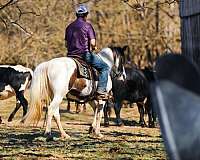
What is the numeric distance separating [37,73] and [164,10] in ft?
80.1

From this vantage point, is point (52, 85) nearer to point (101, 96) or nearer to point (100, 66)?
point (100, 66)

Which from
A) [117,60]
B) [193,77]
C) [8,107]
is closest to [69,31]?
[117,60]

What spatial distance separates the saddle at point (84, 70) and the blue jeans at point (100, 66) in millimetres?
76

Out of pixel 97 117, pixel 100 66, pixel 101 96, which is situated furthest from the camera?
pixel 97 117

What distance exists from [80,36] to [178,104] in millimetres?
8743

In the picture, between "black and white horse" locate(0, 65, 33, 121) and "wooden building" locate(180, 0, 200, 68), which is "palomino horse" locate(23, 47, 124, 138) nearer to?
"wooden building" locate(180, 0, 200, 68)

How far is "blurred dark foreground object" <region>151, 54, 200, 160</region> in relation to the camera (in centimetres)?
284

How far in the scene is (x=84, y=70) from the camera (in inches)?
457

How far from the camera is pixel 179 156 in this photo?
110 inches

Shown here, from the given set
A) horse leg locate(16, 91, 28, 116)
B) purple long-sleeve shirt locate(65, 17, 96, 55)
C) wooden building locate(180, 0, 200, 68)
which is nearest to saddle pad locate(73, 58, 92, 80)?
purple long-sleeve shirt locate(65, 17, 96, 55)

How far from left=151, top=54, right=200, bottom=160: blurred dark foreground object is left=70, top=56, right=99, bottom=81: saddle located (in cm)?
844

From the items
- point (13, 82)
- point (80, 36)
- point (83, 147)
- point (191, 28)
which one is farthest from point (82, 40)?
point (13, 82)

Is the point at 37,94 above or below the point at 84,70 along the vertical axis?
below

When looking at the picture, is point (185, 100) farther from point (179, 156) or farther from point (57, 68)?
point (57, 68)
